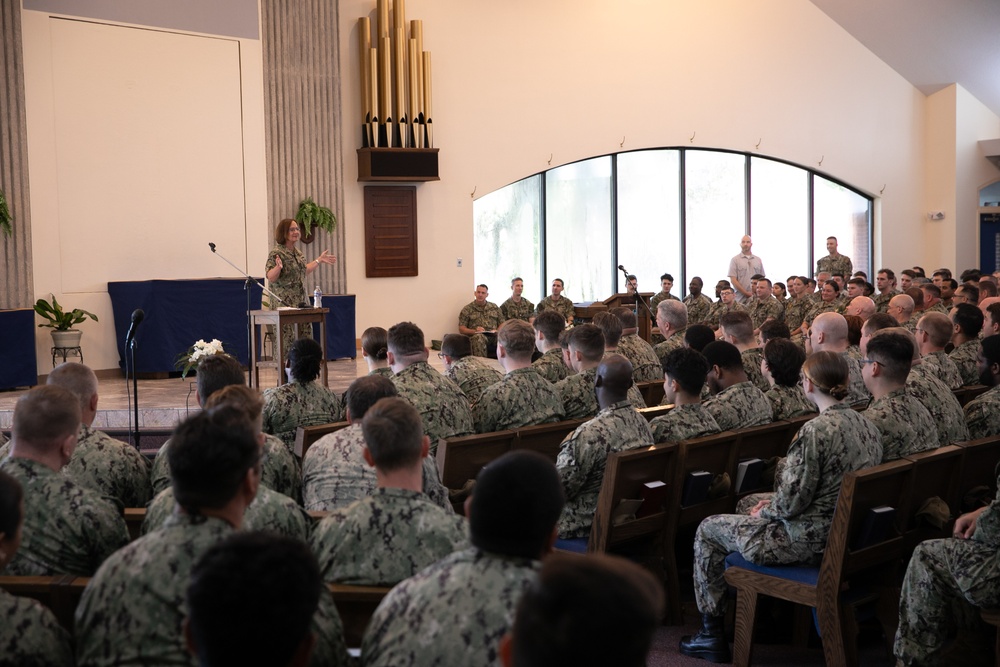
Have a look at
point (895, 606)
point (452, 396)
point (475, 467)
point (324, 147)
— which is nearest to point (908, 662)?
point (895, 606)

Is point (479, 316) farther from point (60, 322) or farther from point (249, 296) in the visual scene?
point (60, 322)

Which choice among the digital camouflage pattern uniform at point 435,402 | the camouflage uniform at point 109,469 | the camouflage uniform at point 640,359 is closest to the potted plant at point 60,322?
the camouflage uniform at point 640,359

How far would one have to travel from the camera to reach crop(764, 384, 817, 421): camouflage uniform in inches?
202

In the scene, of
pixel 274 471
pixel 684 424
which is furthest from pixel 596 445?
pixel 274 471

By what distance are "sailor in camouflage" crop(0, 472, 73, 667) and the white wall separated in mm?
10861

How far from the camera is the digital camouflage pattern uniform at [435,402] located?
491cm

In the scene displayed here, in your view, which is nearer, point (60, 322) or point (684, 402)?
point (684, 402)

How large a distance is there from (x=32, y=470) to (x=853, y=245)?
16896 mm

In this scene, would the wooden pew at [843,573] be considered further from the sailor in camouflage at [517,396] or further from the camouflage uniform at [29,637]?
the camouflage uniform at [29,637]

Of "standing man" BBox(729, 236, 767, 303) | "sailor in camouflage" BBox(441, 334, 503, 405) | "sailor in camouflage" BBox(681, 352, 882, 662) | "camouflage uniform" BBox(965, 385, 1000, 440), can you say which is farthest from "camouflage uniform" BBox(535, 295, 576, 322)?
"sailor in camouflage" BBox(681, 352, 882, 662)

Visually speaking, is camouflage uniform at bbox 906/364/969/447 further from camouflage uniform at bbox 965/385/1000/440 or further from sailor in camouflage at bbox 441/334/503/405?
sailor in camouflage at bbox 441/334/503/405

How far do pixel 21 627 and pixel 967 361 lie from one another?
608cm

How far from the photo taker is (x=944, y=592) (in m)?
3.15

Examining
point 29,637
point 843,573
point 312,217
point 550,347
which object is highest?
point 312,217
